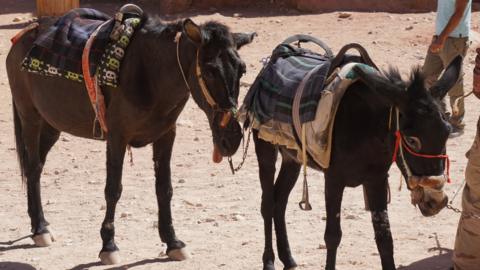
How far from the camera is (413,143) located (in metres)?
5.29

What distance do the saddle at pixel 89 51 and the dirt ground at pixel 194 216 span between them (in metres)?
1.00

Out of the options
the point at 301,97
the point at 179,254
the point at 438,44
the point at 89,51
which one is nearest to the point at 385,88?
the point at 301,97

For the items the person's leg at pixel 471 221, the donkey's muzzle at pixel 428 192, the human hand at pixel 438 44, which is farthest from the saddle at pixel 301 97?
the human hand at pixel 438 44

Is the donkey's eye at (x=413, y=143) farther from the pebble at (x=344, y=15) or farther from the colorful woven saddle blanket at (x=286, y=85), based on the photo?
the pebble at (x=344, y=15)

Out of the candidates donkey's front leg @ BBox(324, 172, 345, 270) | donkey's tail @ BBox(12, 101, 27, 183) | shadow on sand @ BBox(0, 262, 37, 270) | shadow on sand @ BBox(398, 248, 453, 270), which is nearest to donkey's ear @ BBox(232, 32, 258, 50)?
donkey's front leg @ BBox(324, 172, 345, 270)

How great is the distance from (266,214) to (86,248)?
1.69 meters

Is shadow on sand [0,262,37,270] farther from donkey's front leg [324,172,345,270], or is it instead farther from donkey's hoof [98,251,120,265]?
donkey's front leg [324,172,345,270]

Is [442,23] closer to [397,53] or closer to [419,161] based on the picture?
[397,53]

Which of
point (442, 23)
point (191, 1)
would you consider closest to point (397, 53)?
point (442, 23)

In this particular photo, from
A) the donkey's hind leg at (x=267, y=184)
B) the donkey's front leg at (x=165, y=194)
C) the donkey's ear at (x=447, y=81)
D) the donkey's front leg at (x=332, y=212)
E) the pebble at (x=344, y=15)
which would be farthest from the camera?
the pebble at (x=344, y=15)

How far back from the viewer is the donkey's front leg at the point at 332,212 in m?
5.77

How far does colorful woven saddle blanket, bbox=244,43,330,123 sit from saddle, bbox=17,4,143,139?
1.11m

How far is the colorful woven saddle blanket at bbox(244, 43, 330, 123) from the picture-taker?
5.85 m

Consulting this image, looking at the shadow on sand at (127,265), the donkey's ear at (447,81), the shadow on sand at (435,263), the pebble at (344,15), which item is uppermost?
the donkey's ear at (447,81)
